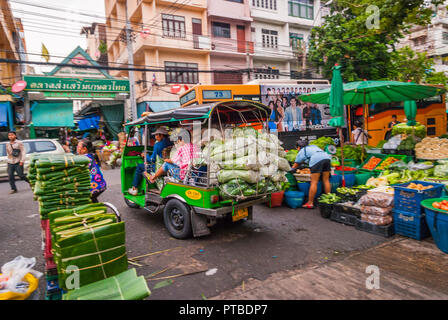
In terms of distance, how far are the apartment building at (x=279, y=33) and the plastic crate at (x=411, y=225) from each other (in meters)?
21.2

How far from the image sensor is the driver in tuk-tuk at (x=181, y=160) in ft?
16.1

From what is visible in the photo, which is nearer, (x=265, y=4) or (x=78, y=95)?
(x=78, y=95)

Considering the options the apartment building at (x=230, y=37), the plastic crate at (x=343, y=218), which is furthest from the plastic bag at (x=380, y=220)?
the apartment building at (x=230, y=37)

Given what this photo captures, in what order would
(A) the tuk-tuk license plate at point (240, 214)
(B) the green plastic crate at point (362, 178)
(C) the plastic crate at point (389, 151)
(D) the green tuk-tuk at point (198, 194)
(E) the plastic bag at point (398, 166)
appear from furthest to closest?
(C) the plastic crate at point (389, 151), (B) the green plastic crate at point (362, 178), (E) the plastic bag at point (398, 166), (A) the tuk-tuk license plate at point (240, 214), (D) the green tuk-tuk at point (198, 194)

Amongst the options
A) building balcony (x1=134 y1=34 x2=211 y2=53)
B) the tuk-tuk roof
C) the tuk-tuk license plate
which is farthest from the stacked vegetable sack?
building balcony (x1=134 y1=34 x2=211 y2=53)

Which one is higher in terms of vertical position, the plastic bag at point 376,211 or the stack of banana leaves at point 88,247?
the stack of banana leaves at point 88,247

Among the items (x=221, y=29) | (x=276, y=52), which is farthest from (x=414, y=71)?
(x=221, y=29)

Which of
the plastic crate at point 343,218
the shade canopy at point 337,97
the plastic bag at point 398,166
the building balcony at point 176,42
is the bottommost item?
the plastic crate at point 343,218

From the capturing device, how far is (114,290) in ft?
7.83

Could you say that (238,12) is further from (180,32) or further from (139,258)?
(139,258)

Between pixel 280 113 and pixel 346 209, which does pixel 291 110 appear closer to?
pixel 280 113

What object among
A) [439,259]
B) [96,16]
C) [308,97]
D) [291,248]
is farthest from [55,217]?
[96,16]

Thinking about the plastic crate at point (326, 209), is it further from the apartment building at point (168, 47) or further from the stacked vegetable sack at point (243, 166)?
the apartment building at point (168, 47)

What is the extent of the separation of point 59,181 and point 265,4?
86.5 ft
